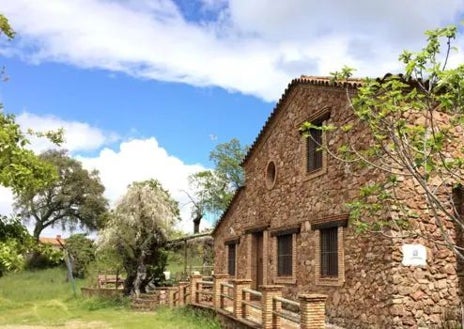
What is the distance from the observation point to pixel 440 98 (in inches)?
253

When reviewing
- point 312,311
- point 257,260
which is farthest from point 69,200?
point 312,311

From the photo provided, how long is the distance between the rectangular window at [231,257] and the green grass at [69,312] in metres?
2.56

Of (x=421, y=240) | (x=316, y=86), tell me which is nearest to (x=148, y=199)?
(x=316, y=86)

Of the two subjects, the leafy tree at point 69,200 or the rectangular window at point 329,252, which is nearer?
the rectangular window at point 329,252

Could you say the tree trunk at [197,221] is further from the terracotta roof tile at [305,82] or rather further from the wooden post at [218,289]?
the wooden post at [218,289]

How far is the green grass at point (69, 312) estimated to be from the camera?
709 inches

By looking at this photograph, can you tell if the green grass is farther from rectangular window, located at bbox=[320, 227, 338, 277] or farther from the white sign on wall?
the white sign on wall

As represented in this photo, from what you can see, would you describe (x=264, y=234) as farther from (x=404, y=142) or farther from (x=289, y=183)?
(x=404, y=142)

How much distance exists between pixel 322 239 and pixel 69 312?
48.1 feet

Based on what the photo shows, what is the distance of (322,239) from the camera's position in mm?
14172

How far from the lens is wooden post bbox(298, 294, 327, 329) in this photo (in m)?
10.2

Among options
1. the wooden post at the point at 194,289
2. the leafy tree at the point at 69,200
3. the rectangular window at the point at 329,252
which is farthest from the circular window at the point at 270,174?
the leafy tree at the point at 69,200

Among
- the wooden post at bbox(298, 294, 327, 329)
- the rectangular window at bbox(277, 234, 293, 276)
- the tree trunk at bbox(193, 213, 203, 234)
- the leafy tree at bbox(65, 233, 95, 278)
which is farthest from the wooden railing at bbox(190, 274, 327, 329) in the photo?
the leafy tree at bbox(65, 233, 95, 278)

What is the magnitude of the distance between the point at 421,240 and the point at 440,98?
5770 mm
